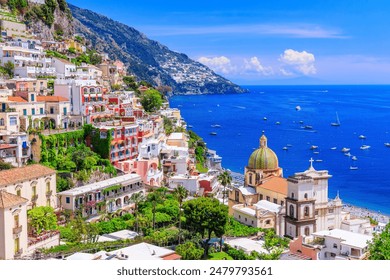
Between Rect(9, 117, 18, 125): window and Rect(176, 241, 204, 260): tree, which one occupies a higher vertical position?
Rect(9, 117, 18, 125): window

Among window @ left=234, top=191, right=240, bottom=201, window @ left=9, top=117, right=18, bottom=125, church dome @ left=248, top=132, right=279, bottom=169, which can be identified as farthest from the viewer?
church dome @ left=248, top=132, right=279, bottom=169

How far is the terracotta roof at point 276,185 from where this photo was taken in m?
18.8

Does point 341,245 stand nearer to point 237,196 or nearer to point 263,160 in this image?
point 237,196

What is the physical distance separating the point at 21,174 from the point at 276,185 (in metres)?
9.28

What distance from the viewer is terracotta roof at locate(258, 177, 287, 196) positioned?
18.8 m

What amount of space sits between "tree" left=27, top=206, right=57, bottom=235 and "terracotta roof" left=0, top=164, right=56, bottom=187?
93 centimetres

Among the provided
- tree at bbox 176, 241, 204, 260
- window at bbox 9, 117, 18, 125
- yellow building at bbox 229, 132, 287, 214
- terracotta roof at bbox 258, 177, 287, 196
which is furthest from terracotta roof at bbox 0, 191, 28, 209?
terracotta roof at bbox 258, 177, 287, 196

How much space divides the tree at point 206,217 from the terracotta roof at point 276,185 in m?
4.29

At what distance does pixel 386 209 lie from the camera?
29.3 meters

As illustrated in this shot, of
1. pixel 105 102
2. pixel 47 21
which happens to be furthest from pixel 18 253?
pixel 47 21

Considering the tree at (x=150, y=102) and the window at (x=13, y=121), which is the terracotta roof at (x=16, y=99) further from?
the tree at (x=150, y=102)

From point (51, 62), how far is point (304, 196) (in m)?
17.2

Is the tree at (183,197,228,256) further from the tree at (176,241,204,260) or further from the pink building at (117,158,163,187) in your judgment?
the pink building at (117,158,163,187)

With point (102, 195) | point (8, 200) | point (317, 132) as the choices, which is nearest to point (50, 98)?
point (102, 195)
